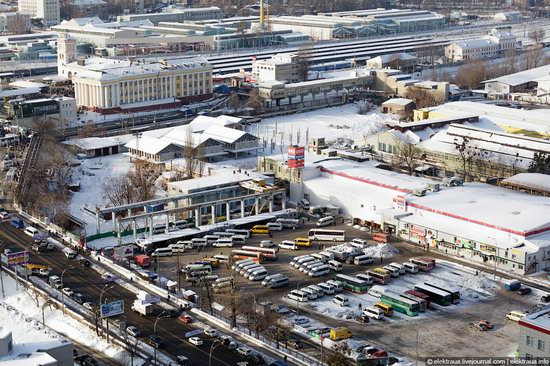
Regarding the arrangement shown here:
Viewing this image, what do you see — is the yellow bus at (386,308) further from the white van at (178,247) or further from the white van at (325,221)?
the white van at (325,221)

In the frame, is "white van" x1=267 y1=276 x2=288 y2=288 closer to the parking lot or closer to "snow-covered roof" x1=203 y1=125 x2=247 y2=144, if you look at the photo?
the parking lot

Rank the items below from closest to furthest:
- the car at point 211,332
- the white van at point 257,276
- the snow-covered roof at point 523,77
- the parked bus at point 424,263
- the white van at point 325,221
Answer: the car at point 211,332 → the white van at point 257,276 → the parked bus at point 424,263 → the white van at point 325,221 → the snow-covered roof at point 523,77

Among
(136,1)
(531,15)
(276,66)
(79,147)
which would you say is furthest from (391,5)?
(79,147)

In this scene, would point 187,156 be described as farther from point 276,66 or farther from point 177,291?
point 276,66

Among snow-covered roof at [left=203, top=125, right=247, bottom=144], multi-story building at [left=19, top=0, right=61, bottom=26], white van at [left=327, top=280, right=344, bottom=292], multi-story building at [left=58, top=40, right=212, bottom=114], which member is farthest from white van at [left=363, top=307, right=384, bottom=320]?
multi-story building at [left=19, top=0, right=61, bottom=26]

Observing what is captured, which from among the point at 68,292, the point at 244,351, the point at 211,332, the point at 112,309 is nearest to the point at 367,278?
the point at 211,332

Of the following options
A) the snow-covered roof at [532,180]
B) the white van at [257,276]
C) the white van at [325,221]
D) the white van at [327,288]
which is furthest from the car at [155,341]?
the snow-covered roof at [532,180]
